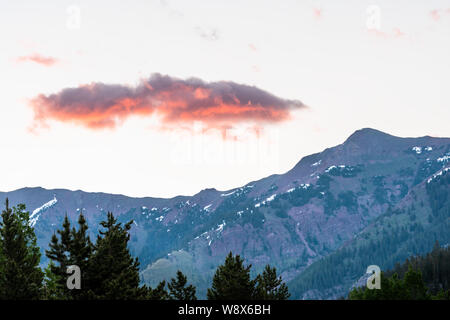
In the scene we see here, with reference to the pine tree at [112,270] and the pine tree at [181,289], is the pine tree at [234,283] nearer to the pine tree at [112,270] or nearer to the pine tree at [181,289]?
the pine tree at [181,289]

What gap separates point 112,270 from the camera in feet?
225

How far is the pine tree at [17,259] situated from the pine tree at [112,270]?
7.52 m

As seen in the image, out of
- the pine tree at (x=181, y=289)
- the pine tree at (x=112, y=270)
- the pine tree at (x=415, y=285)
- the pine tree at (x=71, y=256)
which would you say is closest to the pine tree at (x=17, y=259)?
the pine tree at (x=71, y=256)

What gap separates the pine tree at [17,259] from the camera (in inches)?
2547

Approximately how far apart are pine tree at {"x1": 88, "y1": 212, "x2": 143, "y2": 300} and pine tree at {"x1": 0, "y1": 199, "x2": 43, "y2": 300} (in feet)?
24.7

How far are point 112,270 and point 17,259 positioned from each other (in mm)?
12094

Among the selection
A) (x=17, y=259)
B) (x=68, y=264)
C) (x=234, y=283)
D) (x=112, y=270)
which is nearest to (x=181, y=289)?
(x=234, y=283)

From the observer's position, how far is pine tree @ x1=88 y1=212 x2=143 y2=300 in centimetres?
6214
